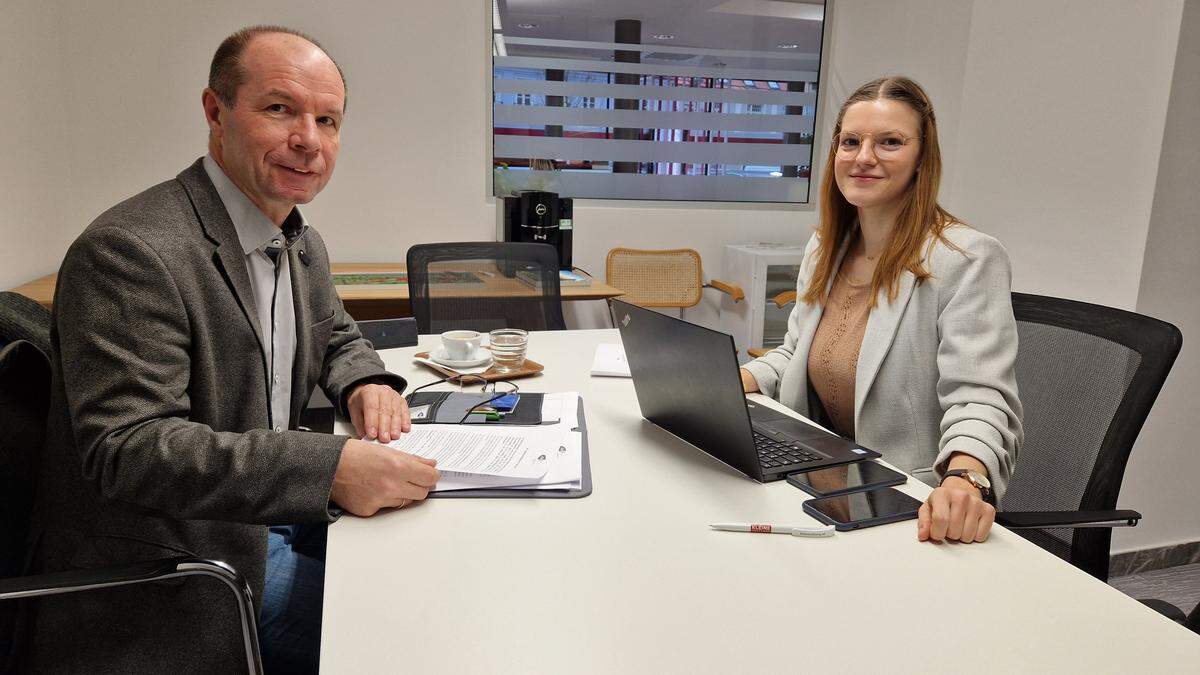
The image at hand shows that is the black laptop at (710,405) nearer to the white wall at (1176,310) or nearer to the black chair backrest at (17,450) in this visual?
the black chair backrest at (17,450)

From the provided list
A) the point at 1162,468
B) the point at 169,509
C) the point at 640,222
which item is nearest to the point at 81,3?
the point at 640,222

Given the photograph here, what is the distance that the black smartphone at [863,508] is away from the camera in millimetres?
1105

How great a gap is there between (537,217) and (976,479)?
2.69 m

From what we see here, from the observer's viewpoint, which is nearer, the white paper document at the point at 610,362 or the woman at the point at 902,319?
the woman at the point at 902,319

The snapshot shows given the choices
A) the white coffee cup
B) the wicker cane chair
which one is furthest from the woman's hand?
the wicker cane chair

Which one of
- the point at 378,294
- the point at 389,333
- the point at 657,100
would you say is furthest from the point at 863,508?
the point at 657,100

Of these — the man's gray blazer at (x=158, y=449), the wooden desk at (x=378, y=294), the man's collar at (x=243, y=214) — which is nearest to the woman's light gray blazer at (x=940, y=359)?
the man's gray blazer at (x=158, y=449)

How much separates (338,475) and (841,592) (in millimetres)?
671

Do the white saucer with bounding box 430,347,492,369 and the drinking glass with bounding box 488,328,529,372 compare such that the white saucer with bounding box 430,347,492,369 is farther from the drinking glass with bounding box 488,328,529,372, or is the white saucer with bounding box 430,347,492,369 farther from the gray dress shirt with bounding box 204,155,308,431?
the gray dress shirt with bounding box 204,155,308,431

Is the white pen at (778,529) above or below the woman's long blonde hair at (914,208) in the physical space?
below

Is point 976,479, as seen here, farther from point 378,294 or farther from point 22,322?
point 378,294

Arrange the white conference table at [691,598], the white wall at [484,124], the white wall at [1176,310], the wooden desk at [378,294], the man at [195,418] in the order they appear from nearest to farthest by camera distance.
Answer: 1. the white conference table at [691,598]
2. the man at [195,418]
3. the white wall at [1176,310]
4. the white wall at [484,124]
5. the wooden desk at [378,294]

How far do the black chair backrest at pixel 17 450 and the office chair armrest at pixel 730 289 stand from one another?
3.34m

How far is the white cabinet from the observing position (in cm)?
409
